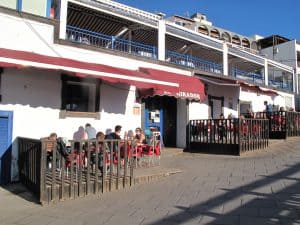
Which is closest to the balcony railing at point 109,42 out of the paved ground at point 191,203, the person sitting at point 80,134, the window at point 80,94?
the window at point 80,94

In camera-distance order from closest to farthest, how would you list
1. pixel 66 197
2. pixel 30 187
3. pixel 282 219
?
pixel 282 219 < pixel 66 197 < pixel 30 187

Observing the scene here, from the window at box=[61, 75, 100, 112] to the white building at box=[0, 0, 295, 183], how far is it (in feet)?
0.11

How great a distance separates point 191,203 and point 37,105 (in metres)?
6.17

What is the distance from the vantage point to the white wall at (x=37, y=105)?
435 inches

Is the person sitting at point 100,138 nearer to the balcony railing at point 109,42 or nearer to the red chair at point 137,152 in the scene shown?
the red chair at point 137,152

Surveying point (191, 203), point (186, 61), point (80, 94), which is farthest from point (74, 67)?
point (186, 61)

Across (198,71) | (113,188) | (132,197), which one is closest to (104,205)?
(132,197)

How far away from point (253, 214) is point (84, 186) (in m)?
3.95

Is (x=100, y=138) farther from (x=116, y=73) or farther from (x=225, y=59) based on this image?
(x=225, y=59)

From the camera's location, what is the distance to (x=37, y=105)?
11.8 m

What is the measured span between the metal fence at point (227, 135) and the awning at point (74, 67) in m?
3.44

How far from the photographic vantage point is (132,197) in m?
8.64

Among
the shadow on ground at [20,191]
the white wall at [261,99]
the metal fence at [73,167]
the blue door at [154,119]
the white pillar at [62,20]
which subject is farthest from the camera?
the white wall at [261,99]

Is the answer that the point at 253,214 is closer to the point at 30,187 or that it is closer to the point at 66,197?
the point at 66,197
